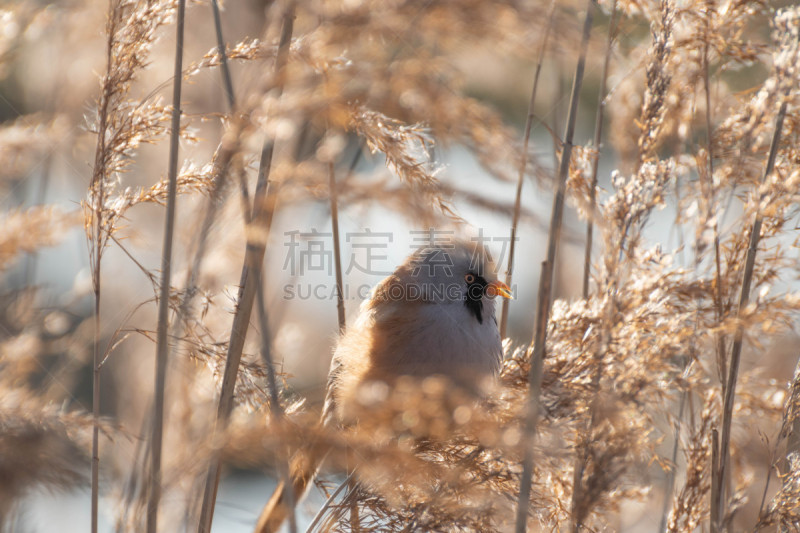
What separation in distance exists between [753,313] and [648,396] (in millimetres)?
455

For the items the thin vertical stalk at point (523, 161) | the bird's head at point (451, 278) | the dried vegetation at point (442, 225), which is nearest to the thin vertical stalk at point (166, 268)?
the dried vegetation at point (442, 225)

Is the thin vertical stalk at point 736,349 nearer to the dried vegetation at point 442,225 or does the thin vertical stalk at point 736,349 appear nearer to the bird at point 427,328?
the dried vegetation at point 442,225

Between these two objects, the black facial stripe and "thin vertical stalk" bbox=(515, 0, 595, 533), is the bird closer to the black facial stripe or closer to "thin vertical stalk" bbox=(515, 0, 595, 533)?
the black facial stripe

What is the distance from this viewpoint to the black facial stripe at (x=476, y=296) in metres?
2.92

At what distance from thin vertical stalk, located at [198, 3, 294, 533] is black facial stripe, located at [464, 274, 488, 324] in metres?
Answer: 1.21

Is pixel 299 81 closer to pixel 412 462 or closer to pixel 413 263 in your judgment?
pixel 412 462

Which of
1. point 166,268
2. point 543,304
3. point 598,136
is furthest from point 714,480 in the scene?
point 166,268

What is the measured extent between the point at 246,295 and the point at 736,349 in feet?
4.61

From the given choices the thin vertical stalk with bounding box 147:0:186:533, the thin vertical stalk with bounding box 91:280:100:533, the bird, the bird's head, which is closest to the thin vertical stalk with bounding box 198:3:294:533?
the thin vertical stalk with bounding box 147:0:186:533

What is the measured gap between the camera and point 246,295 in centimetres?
190

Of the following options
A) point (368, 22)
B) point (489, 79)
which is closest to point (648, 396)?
point (368, 22)

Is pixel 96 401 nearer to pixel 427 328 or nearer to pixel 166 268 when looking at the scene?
pixel 166 268

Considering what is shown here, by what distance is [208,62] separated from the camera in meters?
1.95

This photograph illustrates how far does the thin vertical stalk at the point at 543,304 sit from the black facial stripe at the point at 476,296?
1087 millimetres
